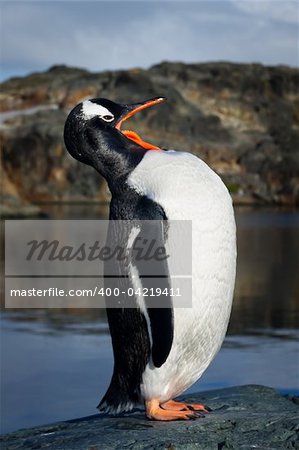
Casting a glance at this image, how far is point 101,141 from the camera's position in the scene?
3.08 m

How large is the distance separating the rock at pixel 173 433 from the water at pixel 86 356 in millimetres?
757

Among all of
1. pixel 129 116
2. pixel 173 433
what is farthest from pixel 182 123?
pixel 173 433

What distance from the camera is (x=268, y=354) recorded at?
5293 millimetres

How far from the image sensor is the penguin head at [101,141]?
307cm

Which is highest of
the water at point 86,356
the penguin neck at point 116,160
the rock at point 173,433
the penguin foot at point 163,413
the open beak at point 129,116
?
the open beak at point 129,116

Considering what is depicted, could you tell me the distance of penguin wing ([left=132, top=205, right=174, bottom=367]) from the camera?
289cm

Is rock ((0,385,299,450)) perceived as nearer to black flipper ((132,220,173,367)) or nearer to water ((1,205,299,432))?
black flipper ((132,220,173,367))

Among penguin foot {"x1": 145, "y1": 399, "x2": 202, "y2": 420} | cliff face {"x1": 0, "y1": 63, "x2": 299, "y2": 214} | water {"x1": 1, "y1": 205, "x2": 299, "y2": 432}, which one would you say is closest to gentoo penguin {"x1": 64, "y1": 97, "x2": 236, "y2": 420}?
penguin foot {"x1": 145, "y1": 399, "x2": 202, "y2": 420}

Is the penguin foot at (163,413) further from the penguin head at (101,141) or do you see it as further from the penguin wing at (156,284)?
the penguin head at (101,141)

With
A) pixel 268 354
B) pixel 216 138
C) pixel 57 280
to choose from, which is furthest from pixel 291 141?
pixel 268 354

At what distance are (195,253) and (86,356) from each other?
2.50 meters

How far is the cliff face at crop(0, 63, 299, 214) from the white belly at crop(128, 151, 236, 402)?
32052mm

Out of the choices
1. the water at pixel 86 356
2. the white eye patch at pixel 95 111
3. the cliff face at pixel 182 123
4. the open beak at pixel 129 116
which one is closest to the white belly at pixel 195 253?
the open beak at pixel 129 116

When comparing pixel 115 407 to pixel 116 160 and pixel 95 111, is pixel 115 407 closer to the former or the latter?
pixel 116 160
